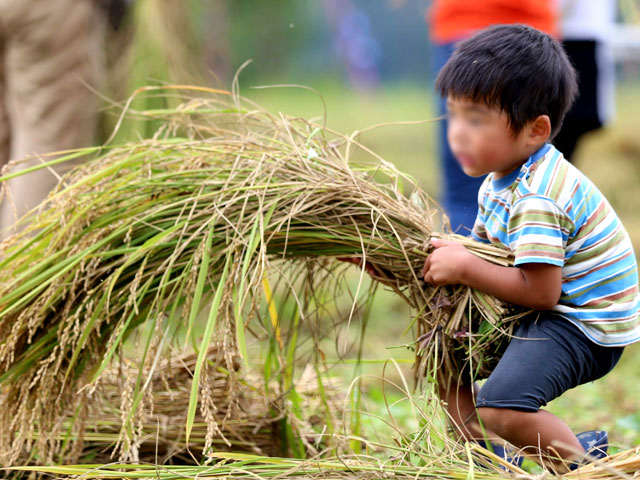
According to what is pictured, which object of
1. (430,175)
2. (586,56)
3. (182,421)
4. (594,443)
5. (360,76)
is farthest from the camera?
(360,76)

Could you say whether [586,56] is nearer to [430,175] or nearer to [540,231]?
[540,231]

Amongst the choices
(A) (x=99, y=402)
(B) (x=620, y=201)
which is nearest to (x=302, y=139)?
(A) (x=99, y=402)

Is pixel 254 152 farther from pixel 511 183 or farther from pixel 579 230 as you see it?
pixel 579 230

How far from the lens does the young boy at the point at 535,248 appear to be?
1.55 meters

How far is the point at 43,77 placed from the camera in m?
2.96

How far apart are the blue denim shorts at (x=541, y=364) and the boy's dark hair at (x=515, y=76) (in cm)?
40

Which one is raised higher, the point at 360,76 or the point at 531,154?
the point at 360,76

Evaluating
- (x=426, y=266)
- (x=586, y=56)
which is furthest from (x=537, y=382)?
(x=586, y=56)

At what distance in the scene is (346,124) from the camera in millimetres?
9453

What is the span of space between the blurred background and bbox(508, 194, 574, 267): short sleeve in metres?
0.29

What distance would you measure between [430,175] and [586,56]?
11.0 ft

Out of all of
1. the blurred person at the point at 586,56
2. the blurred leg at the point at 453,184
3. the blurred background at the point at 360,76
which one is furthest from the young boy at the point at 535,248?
the blurred person at the point at 586,56

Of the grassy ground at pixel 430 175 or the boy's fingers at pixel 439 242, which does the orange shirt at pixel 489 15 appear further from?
the boy's fingers at pixel 439 242

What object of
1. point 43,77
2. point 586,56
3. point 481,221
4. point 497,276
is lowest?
point 497,276
